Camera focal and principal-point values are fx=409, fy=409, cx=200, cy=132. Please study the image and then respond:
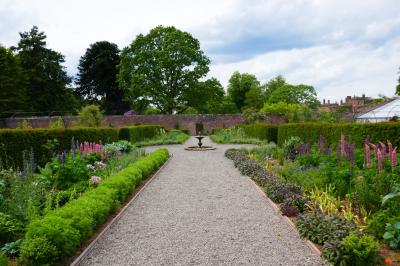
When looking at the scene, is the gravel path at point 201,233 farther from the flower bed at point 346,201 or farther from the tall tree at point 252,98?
the tall tree at point 252,98

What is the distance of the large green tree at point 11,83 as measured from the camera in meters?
39.6

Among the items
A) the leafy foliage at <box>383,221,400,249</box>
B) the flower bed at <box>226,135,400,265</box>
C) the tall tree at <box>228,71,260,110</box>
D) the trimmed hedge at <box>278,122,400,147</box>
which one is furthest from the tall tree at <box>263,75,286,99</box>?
the leafy foliage at <box>383,221,400,249</box>

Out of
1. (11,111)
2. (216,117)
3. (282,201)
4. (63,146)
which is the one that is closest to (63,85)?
(11,111)

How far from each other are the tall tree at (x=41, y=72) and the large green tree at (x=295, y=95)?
34.3m

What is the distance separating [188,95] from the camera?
42.4 m

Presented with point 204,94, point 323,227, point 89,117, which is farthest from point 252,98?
point 323,227

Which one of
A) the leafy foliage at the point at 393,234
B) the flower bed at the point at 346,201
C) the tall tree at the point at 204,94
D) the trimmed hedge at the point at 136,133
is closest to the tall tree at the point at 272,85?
the tall tree at the point at 204,94

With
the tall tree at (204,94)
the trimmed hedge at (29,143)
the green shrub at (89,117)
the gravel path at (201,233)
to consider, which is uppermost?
the tall tree at (204,94)

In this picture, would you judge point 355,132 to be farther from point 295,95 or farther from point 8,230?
point 295,95

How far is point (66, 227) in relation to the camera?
15.3 feet

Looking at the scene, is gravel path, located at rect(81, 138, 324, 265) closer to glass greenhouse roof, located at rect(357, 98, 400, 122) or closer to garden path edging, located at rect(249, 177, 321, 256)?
garden path edging, located at rect(249, 177, 321, 256)

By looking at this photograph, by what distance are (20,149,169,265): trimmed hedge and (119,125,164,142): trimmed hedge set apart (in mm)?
17131

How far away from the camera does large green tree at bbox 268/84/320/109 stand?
6549 centimetres

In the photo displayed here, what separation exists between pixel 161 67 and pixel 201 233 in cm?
3586
